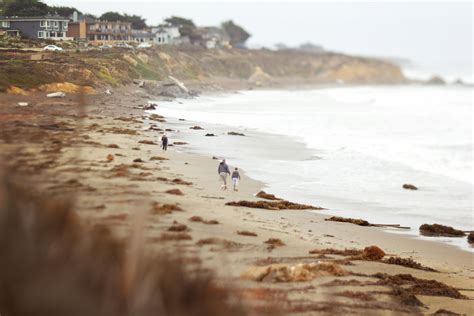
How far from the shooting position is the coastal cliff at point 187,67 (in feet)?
109

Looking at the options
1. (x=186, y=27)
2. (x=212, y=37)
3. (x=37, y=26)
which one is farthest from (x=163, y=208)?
(x=212, y=37)

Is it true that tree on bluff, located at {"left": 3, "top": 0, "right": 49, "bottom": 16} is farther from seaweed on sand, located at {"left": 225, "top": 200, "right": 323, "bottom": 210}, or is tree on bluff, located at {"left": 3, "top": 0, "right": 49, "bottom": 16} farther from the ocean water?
seaweed on sand, located at {"left": 225, "top": 200, "right": 323, "bottom": 210}

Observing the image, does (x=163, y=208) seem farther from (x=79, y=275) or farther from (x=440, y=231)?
(x=79, y=275)

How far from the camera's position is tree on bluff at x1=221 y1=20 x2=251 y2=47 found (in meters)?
147

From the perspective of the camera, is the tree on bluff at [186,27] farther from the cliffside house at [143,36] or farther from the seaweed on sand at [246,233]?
the seaweed on sand at [246,233]

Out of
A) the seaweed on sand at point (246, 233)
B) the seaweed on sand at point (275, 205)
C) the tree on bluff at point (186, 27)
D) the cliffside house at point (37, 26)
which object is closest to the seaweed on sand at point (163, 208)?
the seaweed on sand at point (246, 233)

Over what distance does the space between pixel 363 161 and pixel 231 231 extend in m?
15.0

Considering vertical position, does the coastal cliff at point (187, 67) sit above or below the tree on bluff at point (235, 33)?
below

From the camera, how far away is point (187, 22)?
111 meters

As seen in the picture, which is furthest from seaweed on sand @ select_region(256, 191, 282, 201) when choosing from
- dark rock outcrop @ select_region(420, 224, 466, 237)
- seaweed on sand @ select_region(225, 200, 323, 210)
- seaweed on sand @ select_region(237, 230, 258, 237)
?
seaweed on sand @ select_region(237, 230, 258, 237)

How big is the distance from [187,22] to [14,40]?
79733 millimetres

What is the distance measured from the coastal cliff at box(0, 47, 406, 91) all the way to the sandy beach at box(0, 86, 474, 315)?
3996 mm

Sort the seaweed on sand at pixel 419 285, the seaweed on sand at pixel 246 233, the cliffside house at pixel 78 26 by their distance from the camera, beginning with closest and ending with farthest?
the seaweed on sand at pixel 419 285
the seaweed on sand at pixel 246 233
the cliffside house at pixel 78 26

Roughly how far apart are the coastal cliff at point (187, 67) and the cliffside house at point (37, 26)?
845mm
